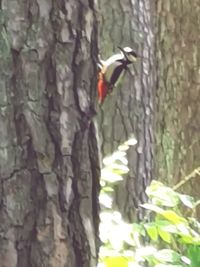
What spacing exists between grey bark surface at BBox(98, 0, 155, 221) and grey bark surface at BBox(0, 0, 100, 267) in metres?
1.94

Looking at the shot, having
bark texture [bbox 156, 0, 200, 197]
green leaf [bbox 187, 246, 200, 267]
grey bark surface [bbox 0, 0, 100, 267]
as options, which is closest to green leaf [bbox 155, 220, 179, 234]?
green leaf [bbox 187, 246, 200, 267]

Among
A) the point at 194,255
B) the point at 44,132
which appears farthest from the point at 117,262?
the point at 44,132

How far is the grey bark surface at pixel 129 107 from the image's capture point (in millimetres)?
3648

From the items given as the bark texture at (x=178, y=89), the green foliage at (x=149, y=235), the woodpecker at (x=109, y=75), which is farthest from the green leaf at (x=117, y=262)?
the bark texture at (x=178, y=89)

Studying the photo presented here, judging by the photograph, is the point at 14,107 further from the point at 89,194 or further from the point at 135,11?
the point at 135,11

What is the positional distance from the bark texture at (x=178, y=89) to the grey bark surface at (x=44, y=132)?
3444 millimetres

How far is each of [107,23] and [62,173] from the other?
6.99ft

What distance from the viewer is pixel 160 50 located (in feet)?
17.1

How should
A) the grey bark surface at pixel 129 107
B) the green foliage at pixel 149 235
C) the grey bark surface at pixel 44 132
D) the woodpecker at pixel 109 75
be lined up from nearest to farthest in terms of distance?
the grey bark surface at pixel 44 132 → the green foliage at pixel 149 235 → the woodpecker at pixel 109 75 → the grey bark surface at pixel 129 107

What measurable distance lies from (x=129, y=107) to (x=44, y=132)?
6.99ft

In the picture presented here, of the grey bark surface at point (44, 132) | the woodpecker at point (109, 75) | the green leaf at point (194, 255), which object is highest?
the woodpecker at point (109, 75)

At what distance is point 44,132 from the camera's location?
159cm

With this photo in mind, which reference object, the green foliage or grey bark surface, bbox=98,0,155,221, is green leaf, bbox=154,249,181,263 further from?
grey bark surface, bbox=98,0,155,221

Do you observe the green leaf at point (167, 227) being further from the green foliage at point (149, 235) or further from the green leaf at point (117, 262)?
the green leaf at point (117, 262)
